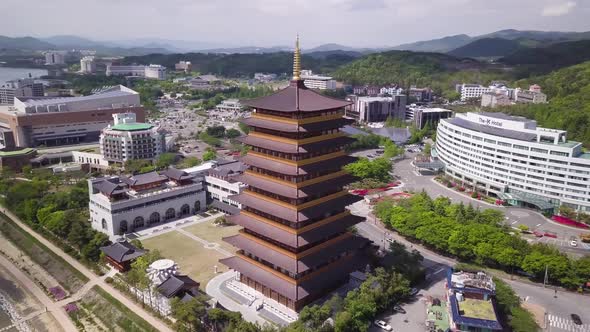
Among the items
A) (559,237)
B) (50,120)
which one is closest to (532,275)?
(559,237)

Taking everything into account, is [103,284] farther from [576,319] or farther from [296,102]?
[576,319]

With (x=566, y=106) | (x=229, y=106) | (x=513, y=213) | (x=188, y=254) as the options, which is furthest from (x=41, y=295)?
(x=566, y=106)

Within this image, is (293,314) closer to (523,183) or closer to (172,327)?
(172,327)

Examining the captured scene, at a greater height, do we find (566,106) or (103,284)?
(566,106)

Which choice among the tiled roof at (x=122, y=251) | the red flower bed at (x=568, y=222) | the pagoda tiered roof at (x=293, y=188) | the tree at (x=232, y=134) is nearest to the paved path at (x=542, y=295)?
the pagoda tiered roof at (x=293, y=188)

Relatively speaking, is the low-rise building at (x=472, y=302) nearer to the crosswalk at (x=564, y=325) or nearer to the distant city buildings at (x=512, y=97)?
the crosswalk at (x=564, y=325)

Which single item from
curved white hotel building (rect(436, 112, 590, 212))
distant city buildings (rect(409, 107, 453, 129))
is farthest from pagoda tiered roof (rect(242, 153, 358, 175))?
distant city buildings (rect(409, 107, 453, 129))

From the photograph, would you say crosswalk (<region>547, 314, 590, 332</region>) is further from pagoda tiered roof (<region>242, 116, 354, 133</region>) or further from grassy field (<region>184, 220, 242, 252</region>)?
grassy field (<region>184, 220, 242, 252</region>)
